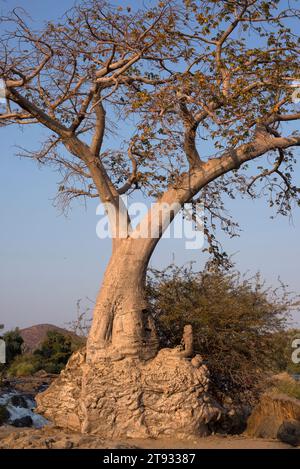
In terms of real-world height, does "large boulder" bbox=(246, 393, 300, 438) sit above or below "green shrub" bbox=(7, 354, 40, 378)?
below

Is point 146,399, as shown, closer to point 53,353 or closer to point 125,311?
point 125,311

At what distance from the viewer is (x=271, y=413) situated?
10.7 metres

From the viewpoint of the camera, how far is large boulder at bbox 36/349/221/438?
375 inches

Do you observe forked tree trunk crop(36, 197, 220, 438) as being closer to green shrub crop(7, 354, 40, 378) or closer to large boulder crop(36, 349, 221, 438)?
large boulder crop(36, 349, 221, 438)

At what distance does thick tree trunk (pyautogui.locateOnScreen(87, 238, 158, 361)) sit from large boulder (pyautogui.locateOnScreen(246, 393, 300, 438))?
2059 mm

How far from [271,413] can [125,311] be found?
9.56 ft

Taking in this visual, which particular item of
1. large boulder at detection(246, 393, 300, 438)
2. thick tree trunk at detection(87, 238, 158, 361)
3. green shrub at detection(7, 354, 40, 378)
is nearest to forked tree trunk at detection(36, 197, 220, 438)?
thick tree trunk at detection(87, 238, 158, 361)

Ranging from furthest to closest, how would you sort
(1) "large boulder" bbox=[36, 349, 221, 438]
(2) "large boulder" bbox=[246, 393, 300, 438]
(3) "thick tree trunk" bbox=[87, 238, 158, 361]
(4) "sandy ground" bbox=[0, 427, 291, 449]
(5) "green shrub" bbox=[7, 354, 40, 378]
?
(5) "green shrub" bbox=[7, 354, 40, 378], (2) "large boulder" bbox=[246, 393, 300, 438], (3) "thick tree trunk" bbox=[87, 238, 158, 361], (1) "large boulder" bbox=[36, 349, 221, 438], (4) "sandy ground" bbox=[0, 427, 291, 449]

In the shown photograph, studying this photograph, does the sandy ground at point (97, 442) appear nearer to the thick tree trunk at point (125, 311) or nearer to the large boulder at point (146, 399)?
the large boulder at point (146, 399)

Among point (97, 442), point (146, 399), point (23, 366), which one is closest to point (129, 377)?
point (146, 399)

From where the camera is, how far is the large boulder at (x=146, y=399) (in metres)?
9.52

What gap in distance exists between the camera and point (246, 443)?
9195 mm

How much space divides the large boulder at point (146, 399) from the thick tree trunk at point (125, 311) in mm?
208

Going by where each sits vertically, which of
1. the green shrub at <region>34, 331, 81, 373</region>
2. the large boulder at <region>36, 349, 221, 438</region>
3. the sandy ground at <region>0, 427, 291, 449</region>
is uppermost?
the green shrub at <region>34, 331, 81, 373</region>
